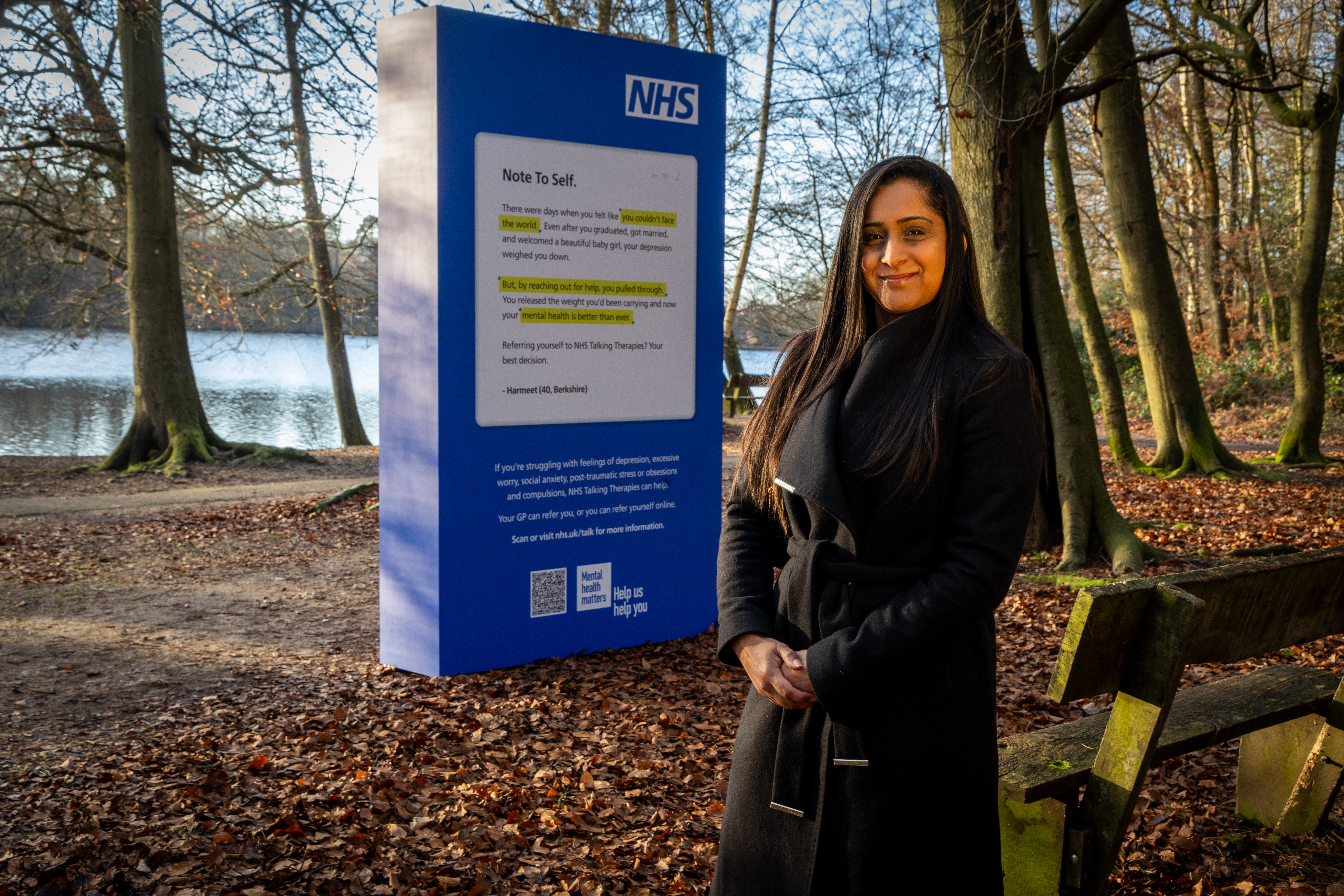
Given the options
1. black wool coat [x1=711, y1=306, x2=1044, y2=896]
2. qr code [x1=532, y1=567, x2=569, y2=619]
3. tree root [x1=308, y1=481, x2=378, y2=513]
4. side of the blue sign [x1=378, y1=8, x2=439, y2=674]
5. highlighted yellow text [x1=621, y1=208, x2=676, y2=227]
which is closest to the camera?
black wool coat [x1=711, y1=306, x2=1044, y2=896]

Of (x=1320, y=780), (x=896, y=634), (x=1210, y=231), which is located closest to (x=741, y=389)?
(x=1210, y=231)

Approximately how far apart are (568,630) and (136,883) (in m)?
2.67

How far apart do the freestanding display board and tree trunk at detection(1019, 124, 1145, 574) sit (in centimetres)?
285

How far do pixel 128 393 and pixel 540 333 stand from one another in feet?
102

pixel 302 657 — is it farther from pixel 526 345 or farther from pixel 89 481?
pixel 89 481

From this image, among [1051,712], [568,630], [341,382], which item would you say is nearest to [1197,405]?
[1051,712]

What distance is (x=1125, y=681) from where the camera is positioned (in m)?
2.25

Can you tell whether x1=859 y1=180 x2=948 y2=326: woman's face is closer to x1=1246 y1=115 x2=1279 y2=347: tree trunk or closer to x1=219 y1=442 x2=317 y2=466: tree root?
x1=219 y1=442 x2=317 y2=466: tree root

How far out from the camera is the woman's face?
6.31 ft

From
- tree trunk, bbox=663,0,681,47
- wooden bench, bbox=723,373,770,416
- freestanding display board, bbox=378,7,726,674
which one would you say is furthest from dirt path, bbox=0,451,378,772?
wooden bench, bbox=723,373,770,416

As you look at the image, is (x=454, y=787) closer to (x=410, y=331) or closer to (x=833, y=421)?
(x=410, y=331)

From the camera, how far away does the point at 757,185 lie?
1769cm

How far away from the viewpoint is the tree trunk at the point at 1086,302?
11.2m

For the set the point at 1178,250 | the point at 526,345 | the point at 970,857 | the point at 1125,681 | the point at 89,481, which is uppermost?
the point at 1178,250
